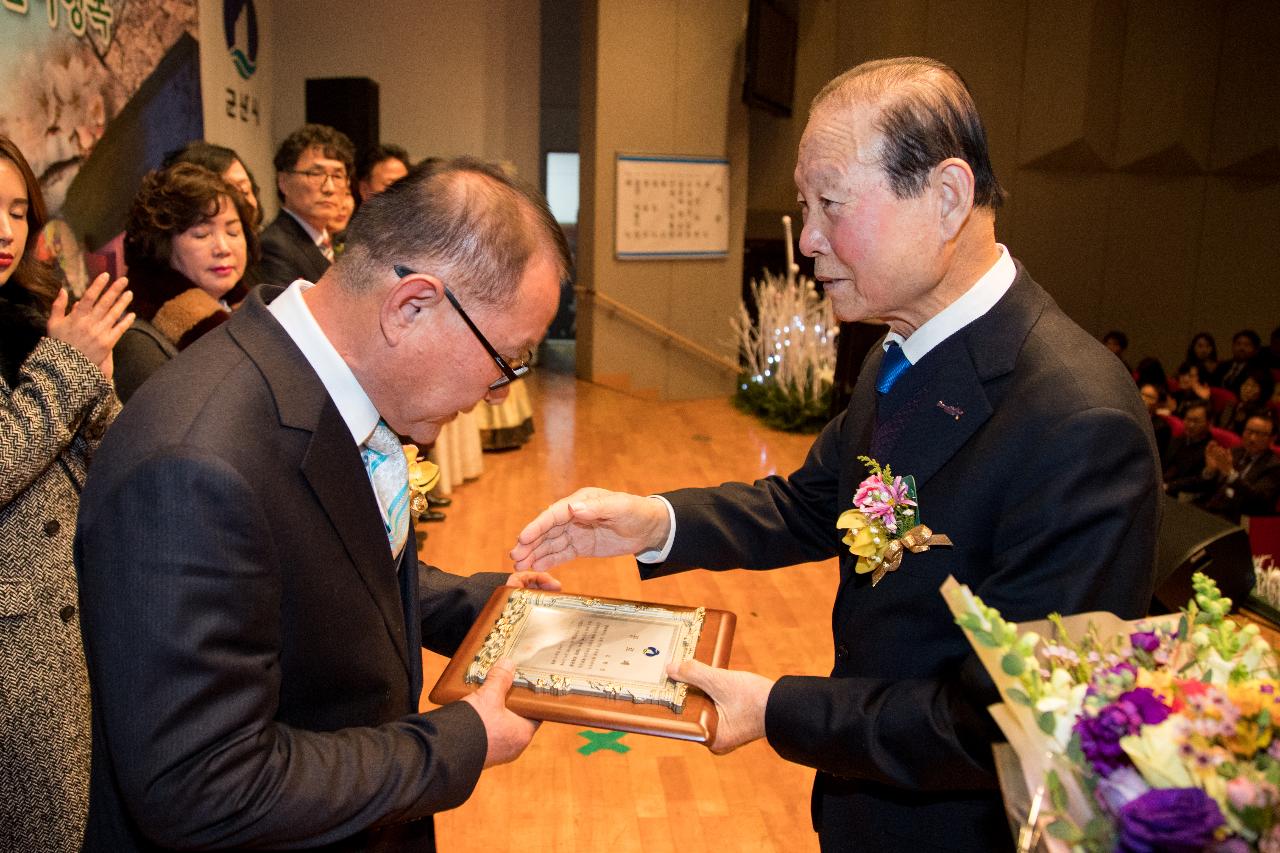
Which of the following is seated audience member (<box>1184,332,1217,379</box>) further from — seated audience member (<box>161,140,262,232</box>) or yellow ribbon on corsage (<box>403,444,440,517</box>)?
yellow ribbon on corsage (<box>403,444,440,517</box>)

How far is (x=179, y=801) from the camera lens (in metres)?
0.98

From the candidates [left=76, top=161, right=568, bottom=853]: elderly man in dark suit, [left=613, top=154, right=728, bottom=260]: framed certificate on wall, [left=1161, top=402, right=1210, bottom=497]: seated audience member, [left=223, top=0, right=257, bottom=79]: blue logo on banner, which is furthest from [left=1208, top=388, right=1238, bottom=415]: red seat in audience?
[left=223, top=0, right=257, bottom=79]: blue logo on banner

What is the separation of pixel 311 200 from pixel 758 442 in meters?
4.02

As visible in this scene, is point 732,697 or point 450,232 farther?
point 732,697

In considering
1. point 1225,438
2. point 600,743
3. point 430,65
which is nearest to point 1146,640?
point 600,743

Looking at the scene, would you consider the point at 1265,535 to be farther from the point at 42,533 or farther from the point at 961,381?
the point at 42,533

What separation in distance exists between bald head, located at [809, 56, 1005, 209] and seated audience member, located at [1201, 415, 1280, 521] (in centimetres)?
414

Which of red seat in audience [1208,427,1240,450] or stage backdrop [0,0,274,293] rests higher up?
stage backdrop [0,0,274,293]

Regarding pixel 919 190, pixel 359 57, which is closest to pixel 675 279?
pixel 359 57

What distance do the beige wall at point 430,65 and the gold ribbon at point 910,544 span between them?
8.63 metres

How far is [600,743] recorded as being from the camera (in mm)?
3203

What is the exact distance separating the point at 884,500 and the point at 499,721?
0.57 meters

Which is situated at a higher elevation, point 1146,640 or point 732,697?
point 1146,640

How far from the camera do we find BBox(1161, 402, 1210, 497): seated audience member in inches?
207
